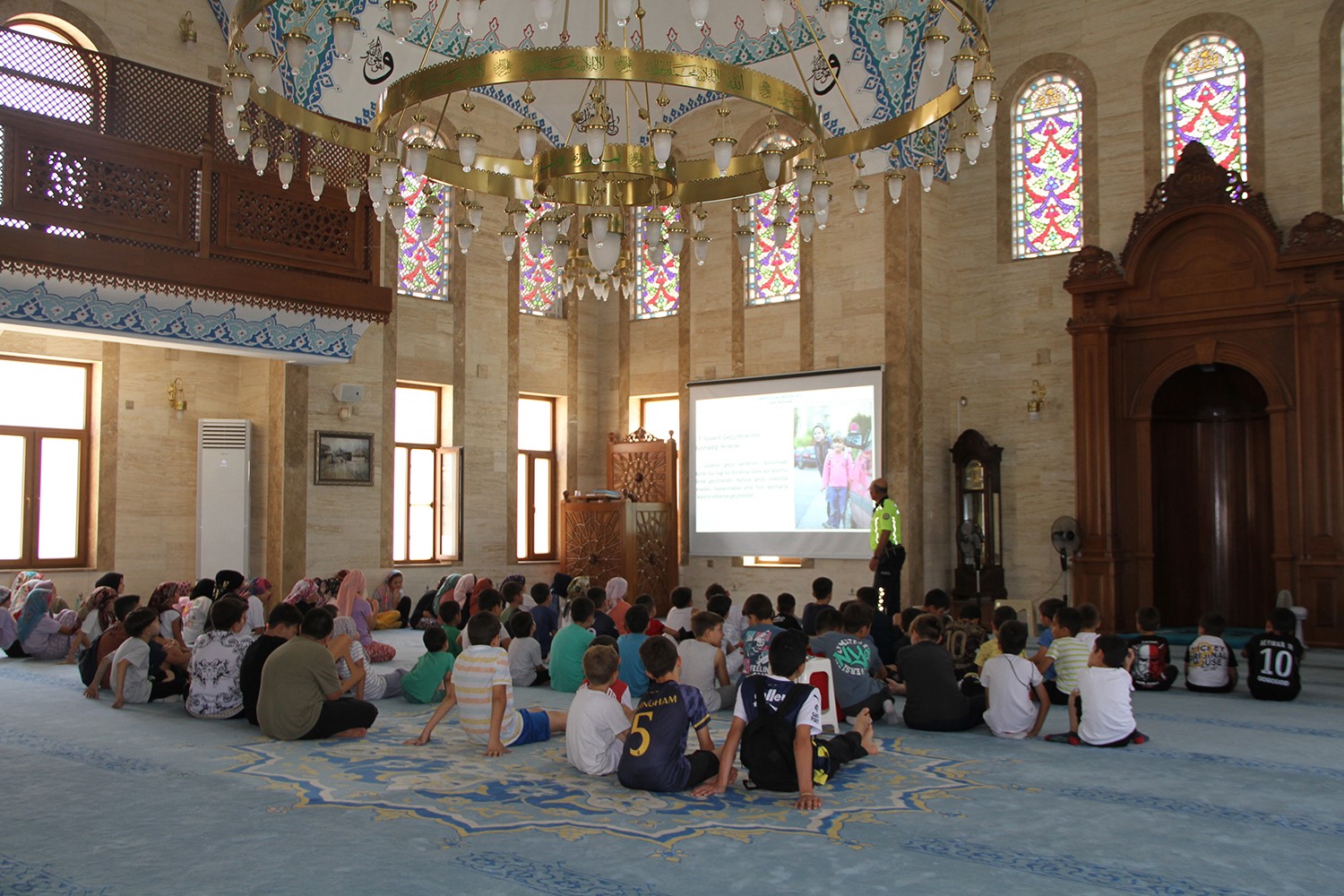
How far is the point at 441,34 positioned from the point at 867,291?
4799mm

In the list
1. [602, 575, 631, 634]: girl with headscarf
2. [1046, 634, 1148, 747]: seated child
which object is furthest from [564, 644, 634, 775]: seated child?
[602, 575, 631, 634]: girl with headscarf

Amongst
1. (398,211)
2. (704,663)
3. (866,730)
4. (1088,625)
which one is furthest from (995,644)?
(398,211)

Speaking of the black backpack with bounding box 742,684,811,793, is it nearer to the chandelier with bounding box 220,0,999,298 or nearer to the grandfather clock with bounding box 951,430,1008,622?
the chandelier with bounding box 220,0,999,298

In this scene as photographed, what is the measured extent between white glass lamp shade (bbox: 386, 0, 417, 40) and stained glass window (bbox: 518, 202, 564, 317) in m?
8.15

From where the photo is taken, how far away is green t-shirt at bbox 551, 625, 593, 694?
703 centimetres

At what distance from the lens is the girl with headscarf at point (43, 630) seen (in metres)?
8.84

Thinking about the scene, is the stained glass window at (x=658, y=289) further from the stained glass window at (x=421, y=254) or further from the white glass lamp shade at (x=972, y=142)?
the white glass lamp shade at (x=972, y=142)

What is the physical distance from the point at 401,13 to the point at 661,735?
3116 mm

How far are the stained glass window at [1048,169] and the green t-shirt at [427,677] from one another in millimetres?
7572

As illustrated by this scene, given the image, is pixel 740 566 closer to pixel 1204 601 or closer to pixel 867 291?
pixel 867 291

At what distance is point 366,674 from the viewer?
6.63 m

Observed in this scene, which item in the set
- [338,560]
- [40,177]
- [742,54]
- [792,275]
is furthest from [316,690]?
[792,275]

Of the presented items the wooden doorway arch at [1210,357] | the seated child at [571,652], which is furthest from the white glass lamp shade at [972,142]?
the wooden doorway arch at [1210,357]

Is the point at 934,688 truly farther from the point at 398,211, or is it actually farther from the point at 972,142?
the point at 398,211
